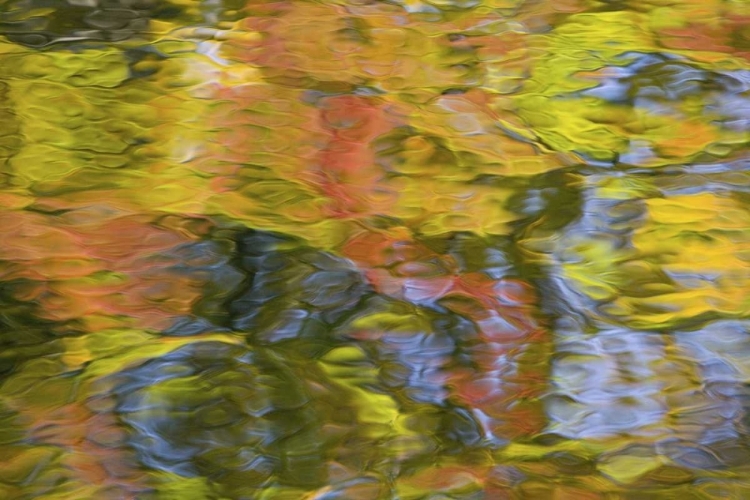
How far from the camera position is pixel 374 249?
97cm

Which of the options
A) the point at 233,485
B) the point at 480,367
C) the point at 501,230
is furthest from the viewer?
the point at 501,230

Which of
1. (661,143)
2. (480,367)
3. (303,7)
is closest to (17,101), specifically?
(303,7)

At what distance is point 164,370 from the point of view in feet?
2.77

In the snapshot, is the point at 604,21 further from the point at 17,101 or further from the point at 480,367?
the point at 17,101

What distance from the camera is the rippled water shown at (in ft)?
2.55

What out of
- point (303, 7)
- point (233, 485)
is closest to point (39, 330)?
point (233, 485)

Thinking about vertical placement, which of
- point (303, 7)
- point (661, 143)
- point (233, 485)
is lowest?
point (233, 485)

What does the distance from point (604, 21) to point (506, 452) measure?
77cm

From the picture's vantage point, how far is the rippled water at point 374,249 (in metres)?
0.78

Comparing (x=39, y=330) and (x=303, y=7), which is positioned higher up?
(x=303, y=7)

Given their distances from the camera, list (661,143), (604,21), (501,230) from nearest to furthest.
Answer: (501,230), (661,143), (604,21)

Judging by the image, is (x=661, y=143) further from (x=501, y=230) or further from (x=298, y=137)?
(x=298, y=137)

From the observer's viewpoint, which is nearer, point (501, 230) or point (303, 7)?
point (501, 230)

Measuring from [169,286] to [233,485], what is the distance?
25cm
